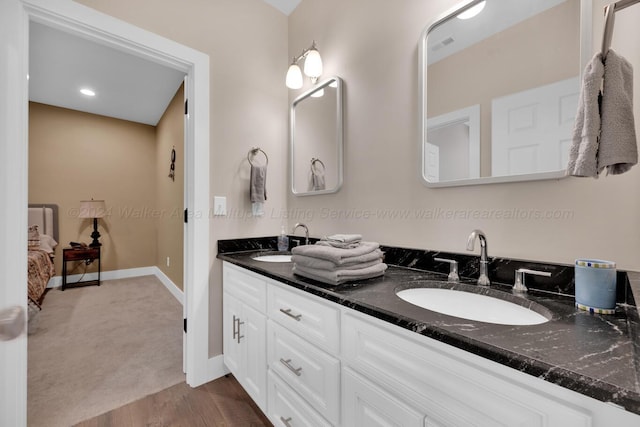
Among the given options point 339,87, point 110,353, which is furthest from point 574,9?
point 110,353

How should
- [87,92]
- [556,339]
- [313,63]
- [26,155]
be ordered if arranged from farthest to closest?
1. [87,92]
2. [313,63]
3. [26,155]
4. [556,339]

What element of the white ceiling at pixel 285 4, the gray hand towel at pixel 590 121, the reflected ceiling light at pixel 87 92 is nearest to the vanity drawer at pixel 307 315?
the gray hand towel at pixel 590 121

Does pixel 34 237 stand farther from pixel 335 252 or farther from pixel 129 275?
pixel 335 252

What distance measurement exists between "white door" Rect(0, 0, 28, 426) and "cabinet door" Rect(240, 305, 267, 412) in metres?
0.95

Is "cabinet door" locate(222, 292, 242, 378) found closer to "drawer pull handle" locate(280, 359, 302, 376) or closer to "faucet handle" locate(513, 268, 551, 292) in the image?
"drawer pull handle" locate(280, 359, 302, 376)

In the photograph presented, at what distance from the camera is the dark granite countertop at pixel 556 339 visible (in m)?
0.43

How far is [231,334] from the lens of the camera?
1699 mm

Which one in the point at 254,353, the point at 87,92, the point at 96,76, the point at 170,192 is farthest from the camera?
the point at 170,192

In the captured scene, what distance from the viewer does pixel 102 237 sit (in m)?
4.34

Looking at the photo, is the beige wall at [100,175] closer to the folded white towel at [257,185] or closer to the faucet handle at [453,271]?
the folded white towel at [257,185]

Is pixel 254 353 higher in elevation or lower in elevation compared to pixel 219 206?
lower

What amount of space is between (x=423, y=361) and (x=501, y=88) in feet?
3.36

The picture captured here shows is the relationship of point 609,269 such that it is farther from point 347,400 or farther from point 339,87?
point 339,87

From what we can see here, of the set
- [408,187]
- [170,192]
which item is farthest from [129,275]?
[408,187]
